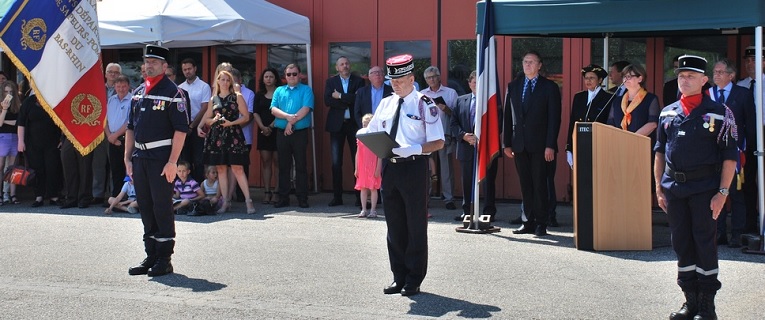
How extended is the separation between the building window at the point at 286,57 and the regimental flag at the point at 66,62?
510 cm

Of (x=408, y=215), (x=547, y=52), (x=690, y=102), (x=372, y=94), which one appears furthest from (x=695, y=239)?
(x=547, y=52)

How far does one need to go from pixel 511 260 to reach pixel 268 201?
5.86 metres

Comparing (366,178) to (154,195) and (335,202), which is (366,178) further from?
(154,195)

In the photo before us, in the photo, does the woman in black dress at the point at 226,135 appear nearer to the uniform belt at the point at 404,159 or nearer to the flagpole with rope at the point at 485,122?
the flagpole with rope at the point at 485,122

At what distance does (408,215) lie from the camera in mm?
8047

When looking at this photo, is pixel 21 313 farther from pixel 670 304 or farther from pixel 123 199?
pixel 123 199

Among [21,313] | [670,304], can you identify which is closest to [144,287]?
[21,313]

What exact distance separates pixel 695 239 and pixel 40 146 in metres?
10.6

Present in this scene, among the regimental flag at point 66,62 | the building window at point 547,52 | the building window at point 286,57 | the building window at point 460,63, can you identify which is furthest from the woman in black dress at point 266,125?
the regimental flag at point 66,62

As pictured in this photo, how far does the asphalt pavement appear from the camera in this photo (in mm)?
7492

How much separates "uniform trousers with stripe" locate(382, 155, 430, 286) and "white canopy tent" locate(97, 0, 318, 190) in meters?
6.85

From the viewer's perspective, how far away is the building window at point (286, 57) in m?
15.8

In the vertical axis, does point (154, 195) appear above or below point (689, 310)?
above

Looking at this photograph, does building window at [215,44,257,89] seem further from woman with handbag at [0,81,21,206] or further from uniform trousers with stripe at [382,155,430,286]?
uniform trousers with stripe at [382,155,430,286]
